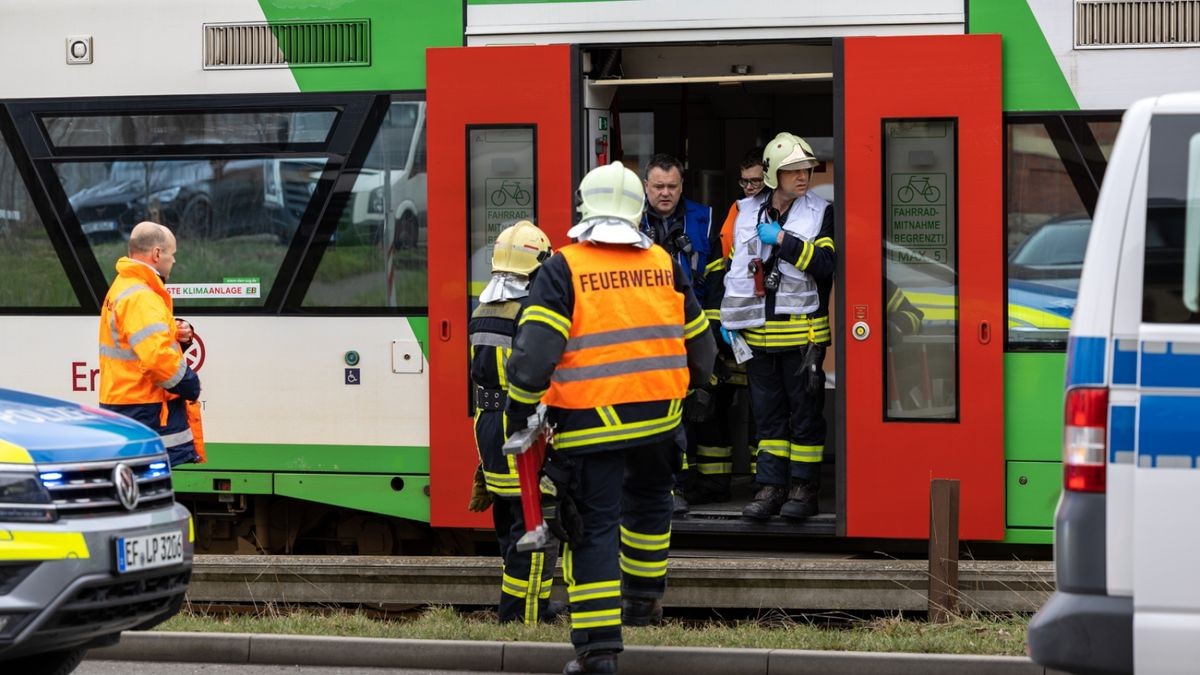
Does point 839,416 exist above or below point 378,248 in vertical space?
below

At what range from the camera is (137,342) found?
7273 mm

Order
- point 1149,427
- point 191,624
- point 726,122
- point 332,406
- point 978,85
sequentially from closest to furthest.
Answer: point 1149,427, point 191,624, point 978,85, point 332,406, point 726,122

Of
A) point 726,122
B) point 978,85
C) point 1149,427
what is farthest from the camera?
point 726,122

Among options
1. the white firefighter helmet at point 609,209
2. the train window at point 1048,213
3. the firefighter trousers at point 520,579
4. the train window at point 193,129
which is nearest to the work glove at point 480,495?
the firefighter trousers at point 520,579

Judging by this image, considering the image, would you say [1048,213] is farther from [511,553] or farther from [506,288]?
[511,553]

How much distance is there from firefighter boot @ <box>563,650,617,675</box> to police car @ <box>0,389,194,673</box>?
56.4 inches

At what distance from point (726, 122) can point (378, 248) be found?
3139 mm

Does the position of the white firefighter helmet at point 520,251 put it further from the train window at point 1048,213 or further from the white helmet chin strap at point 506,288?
the train window at point 1048,213

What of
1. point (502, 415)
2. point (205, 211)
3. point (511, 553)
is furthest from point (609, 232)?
point (205, 211)

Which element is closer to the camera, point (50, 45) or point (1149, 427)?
point (1149, 427)

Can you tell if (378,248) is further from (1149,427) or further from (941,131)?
(1149,427)

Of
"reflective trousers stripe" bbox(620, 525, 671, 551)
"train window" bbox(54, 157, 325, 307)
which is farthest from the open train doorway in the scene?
"reflective trousers stripe" bbox(620, 525, 671, 551)

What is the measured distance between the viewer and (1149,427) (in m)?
4.29

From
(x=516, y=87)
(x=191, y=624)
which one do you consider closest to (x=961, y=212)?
(x=516, y=87)
